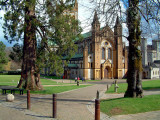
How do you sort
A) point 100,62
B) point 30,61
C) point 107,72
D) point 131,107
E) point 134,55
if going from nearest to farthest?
1. point 131,107
2. point 134,55
3. point 30,61
4. point 100,62
5. point 107,72

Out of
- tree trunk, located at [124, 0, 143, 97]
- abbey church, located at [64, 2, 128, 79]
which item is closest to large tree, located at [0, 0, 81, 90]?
tree trunk, located at [124, 0, 143, 97]

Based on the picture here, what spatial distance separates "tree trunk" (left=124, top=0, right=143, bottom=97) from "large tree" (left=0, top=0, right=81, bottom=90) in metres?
6.66

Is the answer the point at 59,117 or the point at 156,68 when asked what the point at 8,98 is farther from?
the point at 156,68

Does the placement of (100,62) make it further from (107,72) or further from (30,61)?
(30,61)

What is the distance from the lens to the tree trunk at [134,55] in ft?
34.9

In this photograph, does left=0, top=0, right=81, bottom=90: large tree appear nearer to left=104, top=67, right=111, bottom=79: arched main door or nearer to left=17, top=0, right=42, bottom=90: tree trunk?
left=17, top=0, right=42, bottom=90: tree trunk

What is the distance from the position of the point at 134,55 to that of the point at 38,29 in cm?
1071

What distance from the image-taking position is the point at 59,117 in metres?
7.59

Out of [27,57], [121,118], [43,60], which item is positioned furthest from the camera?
[43,60]

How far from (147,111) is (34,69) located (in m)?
12.2

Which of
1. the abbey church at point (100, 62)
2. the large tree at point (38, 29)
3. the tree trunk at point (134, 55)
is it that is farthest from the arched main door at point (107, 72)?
the tree trunk at point (134, 55)

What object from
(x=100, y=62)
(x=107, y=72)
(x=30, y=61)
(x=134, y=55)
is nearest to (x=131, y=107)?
(x=134, y=55)

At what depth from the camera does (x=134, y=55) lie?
11.0m

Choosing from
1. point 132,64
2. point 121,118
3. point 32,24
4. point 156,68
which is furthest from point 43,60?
point 156,68
